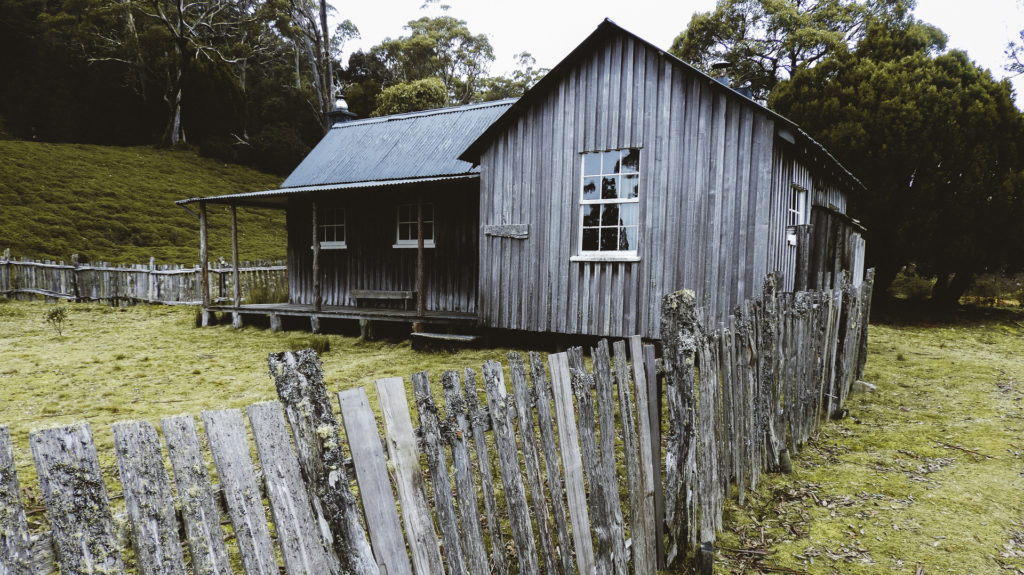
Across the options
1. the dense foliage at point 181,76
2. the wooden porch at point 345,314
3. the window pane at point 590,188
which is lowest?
the wooden porch at point 345,314

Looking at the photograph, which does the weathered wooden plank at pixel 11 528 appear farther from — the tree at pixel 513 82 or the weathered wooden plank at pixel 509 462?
the tree at pixel 513 82

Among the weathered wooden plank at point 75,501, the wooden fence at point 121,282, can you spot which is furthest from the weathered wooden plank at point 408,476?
the wooden fence at point 121,282

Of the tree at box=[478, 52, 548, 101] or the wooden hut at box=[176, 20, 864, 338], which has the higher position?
the tree at box=[478, 52, 548, 101]

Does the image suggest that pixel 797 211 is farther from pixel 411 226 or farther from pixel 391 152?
pixel 391 152

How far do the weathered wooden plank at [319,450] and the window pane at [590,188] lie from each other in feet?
25.0

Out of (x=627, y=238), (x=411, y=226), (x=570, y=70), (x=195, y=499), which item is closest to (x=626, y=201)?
(x=627, y=238)

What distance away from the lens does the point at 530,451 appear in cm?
237

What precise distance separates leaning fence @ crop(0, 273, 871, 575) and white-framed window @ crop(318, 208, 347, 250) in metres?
10.6

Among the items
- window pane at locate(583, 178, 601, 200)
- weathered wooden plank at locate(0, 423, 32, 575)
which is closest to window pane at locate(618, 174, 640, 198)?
window pane at locate(583, 178, 601, 200)

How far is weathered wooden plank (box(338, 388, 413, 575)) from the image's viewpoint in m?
1.71

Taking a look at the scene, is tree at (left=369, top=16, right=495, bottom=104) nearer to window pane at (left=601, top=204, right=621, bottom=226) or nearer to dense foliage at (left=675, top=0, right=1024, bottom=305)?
dense foliage at (left=675, top=0, right=1024, bottom=305)

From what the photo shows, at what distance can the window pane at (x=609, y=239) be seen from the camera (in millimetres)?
8672

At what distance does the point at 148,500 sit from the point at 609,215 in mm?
7954

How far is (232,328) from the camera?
42.9ft
